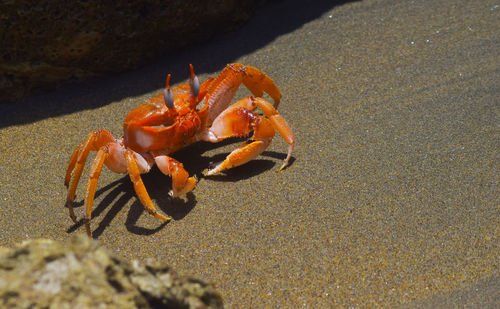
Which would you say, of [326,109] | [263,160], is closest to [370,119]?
[326,109]

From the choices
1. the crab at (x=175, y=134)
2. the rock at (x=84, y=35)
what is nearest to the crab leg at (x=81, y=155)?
the crab at (x=175, y=134)

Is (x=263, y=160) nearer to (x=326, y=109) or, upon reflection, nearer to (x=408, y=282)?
(x=326, y=109)

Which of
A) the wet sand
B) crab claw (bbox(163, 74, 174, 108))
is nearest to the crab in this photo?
crab claw (bbox(163, 74, 174, 108))

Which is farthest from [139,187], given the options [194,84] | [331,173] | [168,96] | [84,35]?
[84,35]

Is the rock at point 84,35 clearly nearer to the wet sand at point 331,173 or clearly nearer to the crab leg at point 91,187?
the wet sand at point 331,173

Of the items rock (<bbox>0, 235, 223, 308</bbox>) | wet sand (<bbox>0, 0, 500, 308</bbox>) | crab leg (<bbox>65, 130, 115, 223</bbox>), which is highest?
rock (<bbox>0, 235, 223, 308</bbox>)

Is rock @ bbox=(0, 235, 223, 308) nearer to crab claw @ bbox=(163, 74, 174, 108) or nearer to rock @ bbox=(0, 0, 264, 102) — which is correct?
crab claw @ bbox=(163, 74, 174, 108)
